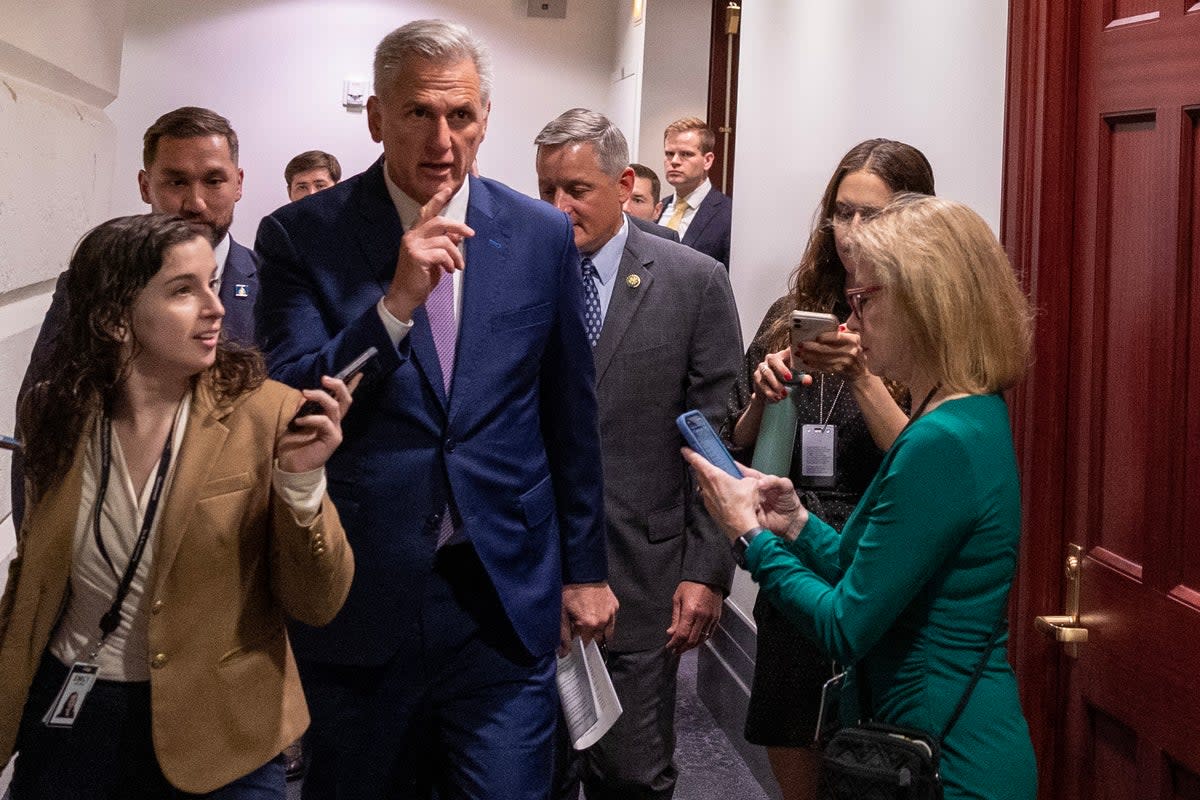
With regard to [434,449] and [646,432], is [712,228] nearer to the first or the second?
[646,432]

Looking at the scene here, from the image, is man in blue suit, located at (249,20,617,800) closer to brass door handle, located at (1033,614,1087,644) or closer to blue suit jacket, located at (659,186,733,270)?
brass door handle, located at (1033,614,1087,644)

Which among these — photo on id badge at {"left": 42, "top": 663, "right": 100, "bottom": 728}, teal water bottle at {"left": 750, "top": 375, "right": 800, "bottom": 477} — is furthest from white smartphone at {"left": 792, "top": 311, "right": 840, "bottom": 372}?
photo on id badge at {"left": 42, "top": 663, "right": 100, "bottom": 728}

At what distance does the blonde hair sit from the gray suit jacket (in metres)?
1.20

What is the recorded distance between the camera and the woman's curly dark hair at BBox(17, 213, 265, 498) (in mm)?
1961

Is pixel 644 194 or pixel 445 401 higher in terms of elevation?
pixel 644 194

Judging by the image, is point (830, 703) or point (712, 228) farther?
point (712, 228)

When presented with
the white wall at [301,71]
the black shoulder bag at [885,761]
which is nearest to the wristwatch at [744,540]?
the black shoulder bag at [885,761]

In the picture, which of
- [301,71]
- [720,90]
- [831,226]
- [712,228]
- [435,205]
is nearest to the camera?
[435,205]

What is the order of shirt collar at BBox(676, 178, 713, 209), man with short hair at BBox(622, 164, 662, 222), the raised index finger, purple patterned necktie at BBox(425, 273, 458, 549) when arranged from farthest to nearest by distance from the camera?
man with short hair at BBox(622, 164, 662, 222), shirt collar at BBox(676, 178, 713, 209), purple patterned necktie at BBox(425, 273, 458, 549), the raised index finger

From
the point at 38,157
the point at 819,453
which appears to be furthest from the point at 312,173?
the point at 819,453

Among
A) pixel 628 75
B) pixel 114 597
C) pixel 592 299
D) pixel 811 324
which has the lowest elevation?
pixel 114 597

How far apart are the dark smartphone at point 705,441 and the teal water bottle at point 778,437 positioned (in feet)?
1.63

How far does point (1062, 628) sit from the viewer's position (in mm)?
2455

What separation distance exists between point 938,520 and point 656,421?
135cm
